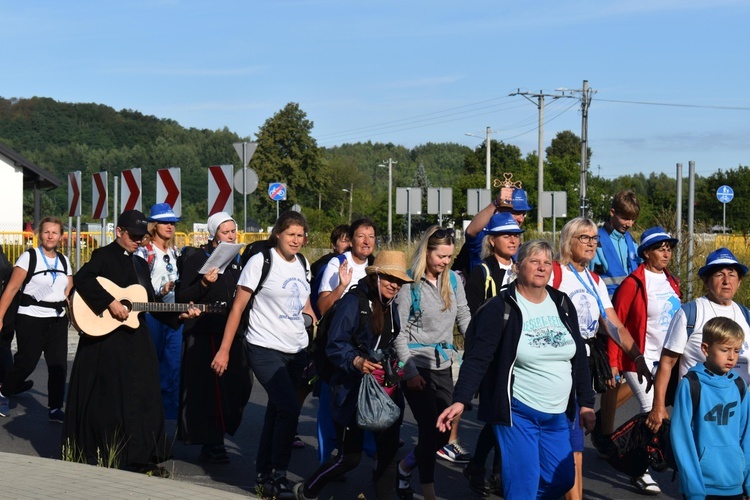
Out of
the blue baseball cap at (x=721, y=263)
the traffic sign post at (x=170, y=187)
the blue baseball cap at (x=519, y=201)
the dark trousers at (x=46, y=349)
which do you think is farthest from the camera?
the traffic sign post at (x=170, y=187)

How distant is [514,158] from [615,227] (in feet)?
308

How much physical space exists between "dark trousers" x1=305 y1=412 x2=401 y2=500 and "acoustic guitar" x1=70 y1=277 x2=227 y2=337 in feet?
5.80

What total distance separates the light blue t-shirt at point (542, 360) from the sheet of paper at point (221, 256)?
305cm

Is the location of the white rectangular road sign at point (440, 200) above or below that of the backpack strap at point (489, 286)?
above

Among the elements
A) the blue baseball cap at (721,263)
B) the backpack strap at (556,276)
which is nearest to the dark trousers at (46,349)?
the backpack strap at (556,276)

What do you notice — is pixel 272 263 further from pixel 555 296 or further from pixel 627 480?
pixel 627 480

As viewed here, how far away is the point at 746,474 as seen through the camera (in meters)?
5.52

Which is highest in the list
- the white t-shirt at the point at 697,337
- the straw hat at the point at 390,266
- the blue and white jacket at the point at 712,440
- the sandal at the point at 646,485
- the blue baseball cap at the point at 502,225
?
the blue baseball cap at the point at 502,225

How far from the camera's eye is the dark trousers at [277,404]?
711cm

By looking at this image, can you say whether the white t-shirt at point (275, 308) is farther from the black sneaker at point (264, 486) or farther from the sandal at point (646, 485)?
the sandal at point (646, 485)

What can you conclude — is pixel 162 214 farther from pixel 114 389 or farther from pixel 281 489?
pixel 281 489

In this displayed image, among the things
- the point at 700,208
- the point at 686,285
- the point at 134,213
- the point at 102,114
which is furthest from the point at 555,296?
the point at 102,114

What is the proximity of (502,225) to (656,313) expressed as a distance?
Result: 3.97ft

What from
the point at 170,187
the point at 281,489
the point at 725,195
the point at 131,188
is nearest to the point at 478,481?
the point at 281,489
